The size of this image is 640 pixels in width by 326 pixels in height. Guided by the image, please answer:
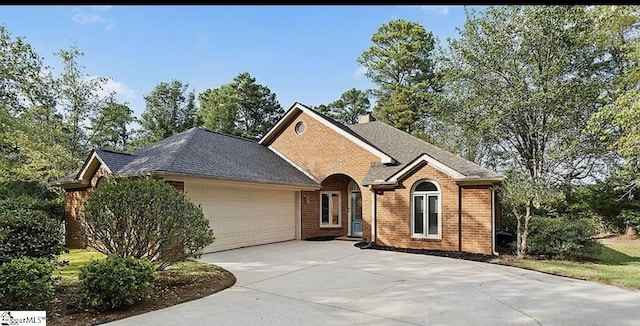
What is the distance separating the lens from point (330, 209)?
17.8 m

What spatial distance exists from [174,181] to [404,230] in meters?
8.24

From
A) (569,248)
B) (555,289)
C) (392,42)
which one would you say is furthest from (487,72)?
(392,42)

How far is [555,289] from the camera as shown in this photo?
777 cm

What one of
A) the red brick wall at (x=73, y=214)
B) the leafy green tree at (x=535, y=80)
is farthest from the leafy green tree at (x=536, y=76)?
the red brick wall at (x=73, y=214)

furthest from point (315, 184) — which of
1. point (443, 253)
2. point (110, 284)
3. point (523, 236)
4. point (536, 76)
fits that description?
point (110, 284)

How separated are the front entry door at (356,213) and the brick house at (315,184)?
0.05 meters

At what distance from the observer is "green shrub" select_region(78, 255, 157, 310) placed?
236 inches

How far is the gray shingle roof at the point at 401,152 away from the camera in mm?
13219

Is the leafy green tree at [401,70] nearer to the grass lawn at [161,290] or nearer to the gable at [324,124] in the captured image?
the gable at [324,124]

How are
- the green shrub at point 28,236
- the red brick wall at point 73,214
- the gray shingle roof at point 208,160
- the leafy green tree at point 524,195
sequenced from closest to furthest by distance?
the green shrub at point 28,236 → the leafy green tree at point 524,195 → the gray shingle roof at point 208,160 → the red brick wall at point 73,214

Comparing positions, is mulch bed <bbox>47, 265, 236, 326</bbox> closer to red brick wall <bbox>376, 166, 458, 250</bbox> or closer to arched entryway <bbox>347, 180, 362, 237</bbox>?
red brick wall <bbox>376, 166, 458, 250</bbox>

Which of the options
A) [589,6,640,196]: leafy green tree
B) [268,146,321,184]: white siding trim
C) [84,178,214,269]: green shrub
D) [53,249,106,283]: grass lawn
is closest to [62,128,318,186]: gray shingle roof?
[268,146,321,184]: white siding trim

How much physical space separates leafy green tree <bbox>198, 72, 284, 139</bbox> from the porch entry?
20.5 metres

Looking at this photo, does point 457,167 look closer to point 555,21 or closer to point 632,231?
point 555,21
